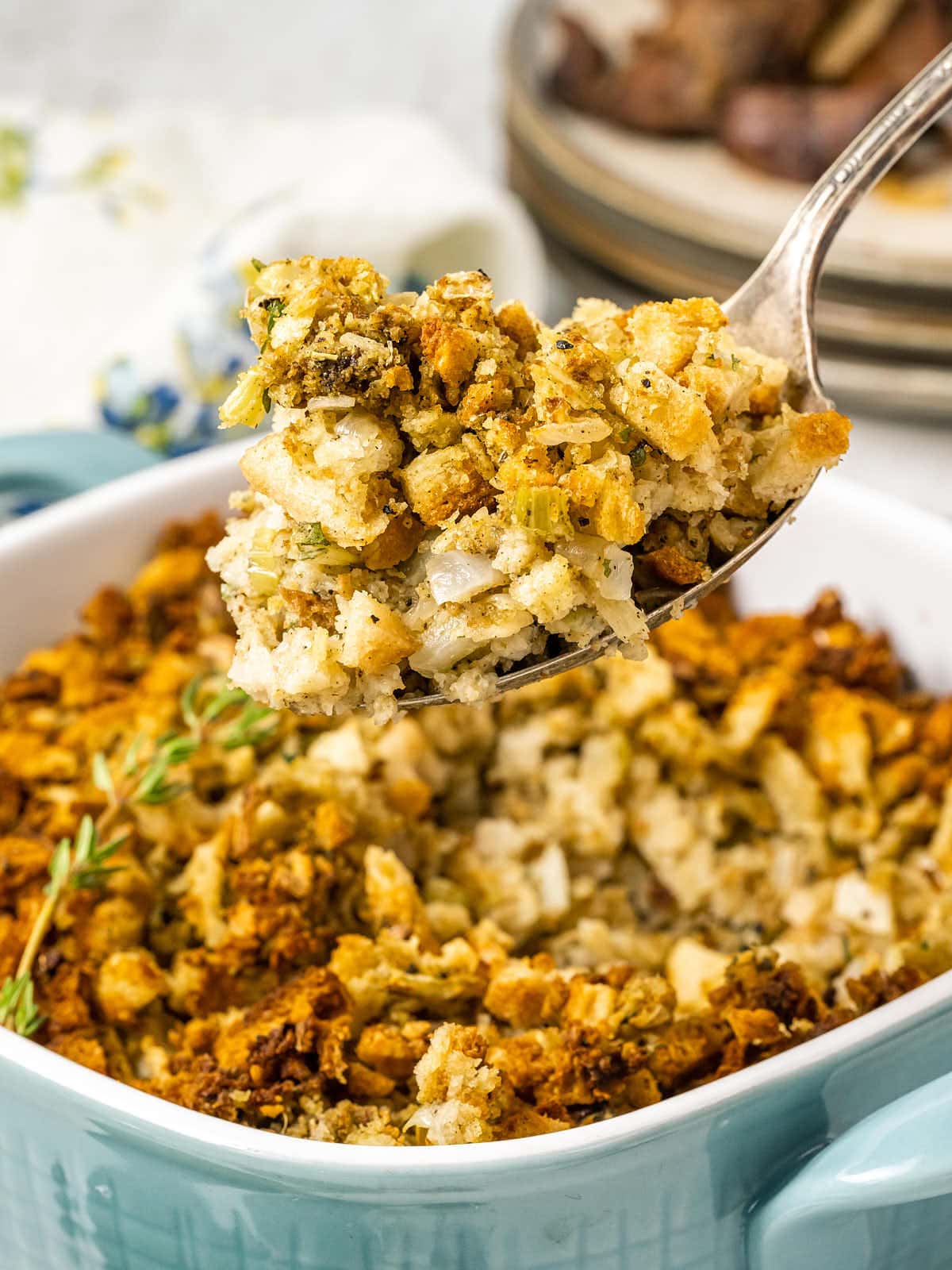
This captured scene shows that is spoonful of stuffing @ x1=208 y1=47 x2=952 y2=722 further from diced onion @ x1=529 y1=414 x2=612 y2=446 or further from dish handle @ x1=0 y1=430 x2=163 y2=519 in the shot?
dish handle @ x1=0 y1=430 x2=163 y2=519

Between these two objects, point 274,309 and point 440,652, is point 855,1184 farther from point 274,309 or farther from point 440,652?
point 274,309

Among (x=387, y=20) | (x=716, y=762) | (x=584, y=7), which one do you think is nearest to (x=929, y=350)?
(x=716, y=762)

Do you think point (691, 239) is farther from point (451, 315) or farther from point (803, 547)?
point (451, 315)

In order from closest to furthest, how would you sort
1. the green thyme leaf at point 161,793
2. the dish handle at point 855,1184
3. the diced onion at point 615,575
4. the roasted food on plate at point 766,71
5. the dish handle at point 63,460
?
the dish handle at point 855,1184, the diced onion at point 615,575, the green thyme leaf at point 161,793, the dish handle at point 63,460, the roasted food on plate at point 766,71

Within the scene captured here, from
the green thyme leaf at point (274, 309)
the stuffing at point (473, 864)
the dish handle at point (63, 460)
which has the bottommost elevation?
the stuffing at point (473, 864)

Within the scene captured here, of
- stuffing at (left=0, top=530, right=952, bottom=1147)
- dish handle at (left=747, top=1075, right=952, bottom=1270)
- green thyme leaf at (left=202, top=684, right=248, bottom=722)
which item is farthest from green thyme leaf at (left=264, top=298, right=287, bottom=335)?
dish handle at (left=747, top=1075, right=952, bottom=1270)

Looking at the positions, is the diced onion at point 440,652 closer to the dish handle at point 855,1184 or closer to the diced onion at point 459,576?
the diced onion at point 459,576

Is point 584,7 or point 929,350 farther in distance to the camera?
point 584,7

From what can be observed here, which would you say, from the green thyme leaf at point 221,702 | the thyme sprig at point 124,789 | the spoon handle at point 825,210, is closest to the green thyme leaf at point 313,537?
the thyme sprig at point 124,789
